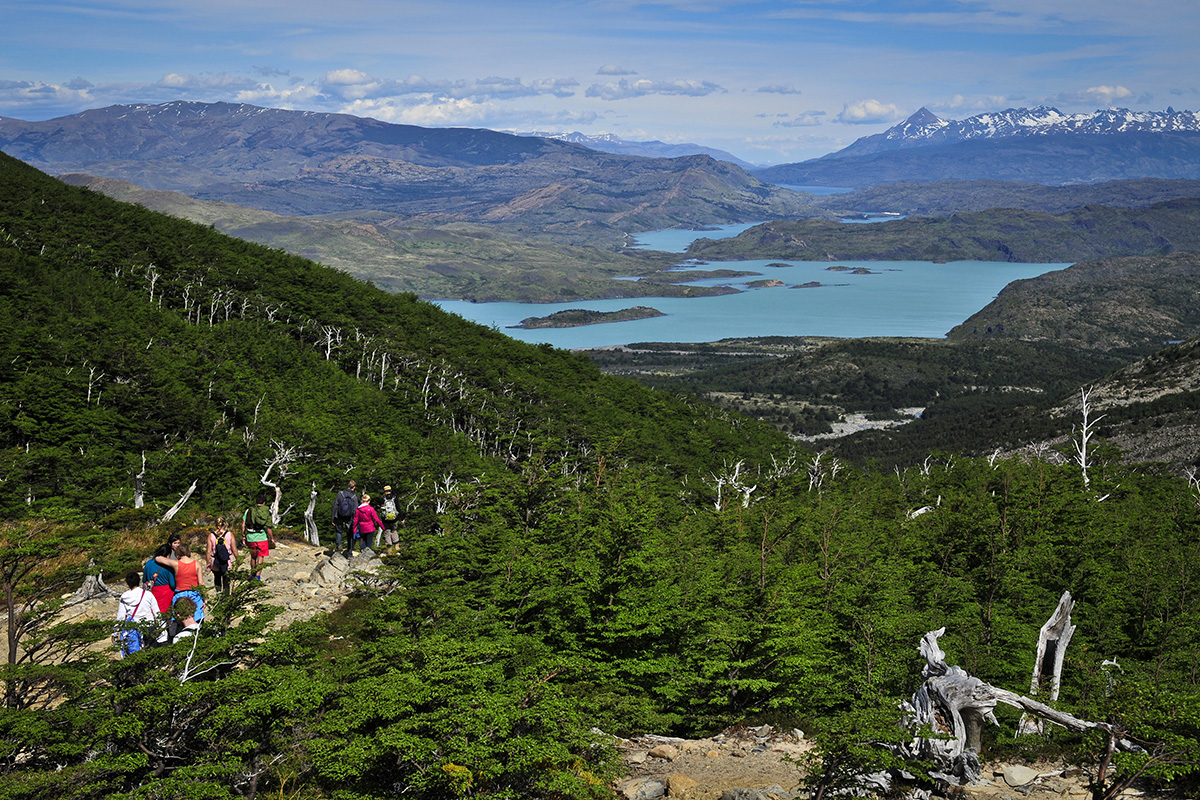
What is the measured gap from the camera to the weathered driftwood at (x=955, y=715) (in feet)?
37.6

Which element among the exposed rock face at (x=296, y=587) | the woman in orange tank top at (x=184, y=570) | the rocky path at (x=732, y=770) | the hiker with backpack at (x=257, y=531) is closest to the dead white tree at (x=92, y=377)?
the exposed rock face at (x=296, y=587)

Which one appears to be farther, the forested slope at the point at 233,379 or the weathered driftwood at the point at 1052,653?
the forested slope at the point at 233,379

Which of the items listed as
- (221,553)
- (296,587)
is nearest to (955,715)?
(221,553)

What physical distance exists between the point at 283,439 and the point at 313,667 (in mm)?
40786

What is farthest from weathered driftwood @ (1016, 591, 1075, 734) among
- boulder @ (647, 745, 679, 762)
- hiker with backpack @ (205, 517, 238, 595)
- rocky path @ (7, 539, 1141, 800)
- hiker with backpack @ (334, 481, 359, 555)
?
hiker with backpack @ (334, 481, 359, 555)

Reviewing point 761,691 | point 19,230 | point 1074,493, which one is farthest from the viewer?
point 19,230

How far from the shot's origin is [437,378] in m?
84.2

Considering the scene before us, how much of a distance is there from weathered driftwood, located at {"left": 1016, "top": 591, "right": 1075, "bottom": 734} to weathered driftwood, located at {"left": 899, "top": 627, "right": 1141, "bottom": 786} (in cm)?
283

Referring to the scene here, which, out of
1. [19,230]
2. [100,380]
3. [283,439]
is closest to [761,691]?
[283,439]

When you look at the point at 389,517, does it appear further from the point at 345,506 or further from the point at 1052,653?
the point at 1052,653

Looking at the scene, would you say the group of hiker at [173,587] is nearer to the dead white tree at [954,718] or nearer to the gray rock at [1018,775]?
the dead white tree at [954,718]

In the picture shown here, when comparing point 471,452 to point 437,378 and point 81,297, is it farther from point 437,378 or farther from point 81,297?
point 81,297

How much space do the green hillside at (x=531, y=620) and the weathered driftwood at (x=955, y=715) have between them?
18.6 inches

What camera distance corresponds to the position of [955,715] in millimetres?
12242
